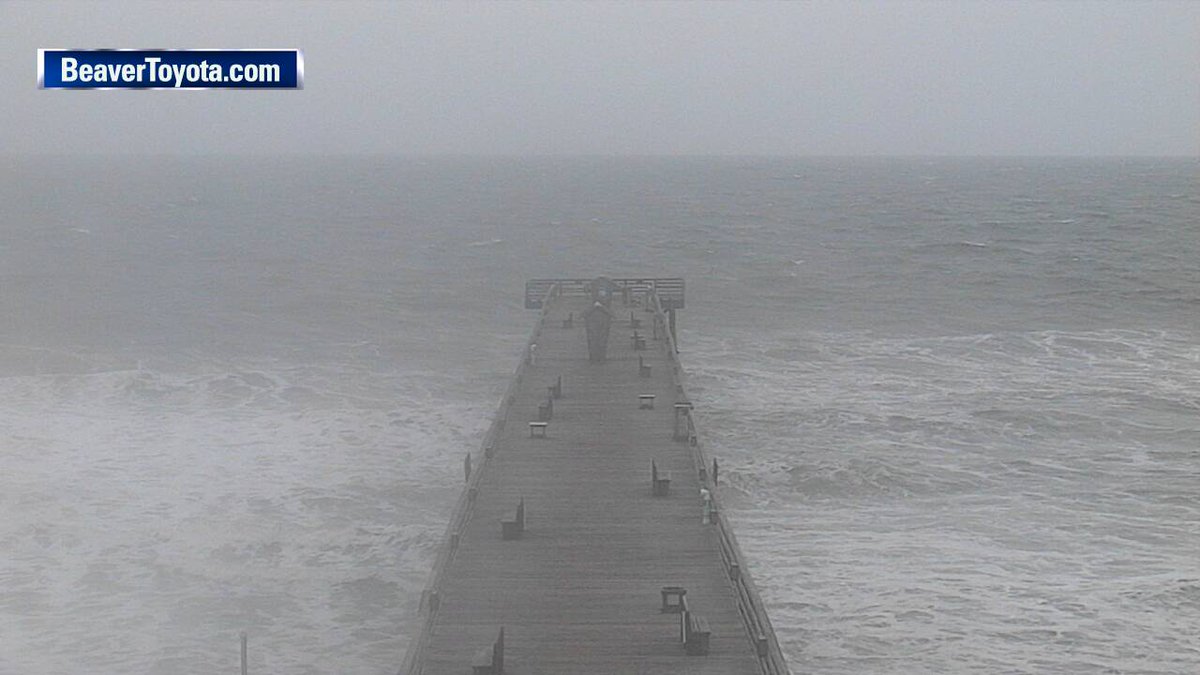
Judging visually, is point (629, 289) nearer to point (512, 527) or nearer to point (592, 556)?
point (512, 527)

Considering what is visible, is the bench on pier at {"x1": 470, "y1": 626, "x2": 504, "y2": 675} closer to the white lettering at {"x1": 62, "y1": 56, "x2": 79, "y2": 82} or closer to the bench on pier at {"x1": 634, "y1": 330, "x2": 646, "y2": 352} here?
the white lettering at {"x1": 62, "y1": 56, "x2": 79, "y2": 82}

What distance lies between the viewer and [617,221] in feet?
509

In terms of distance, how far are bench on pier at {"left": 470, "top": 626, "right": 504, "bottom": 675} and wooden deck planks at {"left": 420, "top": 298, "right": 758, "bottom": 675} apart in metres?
0.39

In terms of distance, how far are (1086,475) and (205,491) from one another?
25865 mm

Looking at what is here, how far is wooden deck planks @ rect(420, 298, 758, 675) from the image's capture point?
18.8 metres

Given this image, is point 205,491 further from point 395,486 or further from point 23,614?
point 23,614

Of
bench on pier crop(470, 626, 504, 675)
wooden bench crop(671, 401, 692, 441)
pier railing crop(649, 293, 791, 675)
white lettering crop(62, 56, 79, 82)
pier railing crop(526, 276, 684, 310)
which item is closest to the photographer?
bench on pier crop(470, 626, 504, 675)

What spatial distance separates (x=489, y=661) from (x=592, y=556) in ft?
17.6

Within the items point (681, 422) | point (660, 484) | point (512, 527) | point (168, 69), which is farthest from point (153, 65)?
point (681, 422)

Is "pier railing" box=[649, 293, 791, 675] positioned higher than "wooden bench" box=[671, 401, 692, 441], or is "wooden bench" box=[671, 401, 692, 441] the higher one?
"wooden bench" box=[671, 401, 692, 441]

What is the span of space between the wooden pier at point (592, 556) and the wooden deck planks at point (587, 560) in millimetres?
33

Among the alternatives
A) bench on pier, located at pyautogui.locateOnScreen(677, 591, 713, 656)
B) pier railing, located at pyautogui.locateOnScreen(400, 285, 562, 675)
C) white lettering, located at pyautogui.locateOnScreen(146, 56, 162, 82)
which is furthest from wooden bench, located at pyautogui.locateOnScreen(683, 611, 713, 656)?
white lettering, located at pyautogui.locateOnScreen(146, 56, 162, 82)

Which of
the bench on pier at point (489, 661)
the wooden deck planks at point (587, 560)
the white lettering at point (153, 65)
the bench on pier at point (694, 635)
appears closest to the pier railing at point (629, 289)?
the wooden deck planks at point (587, 560)

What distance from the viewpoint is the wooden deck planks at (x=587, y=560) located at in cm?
1883
